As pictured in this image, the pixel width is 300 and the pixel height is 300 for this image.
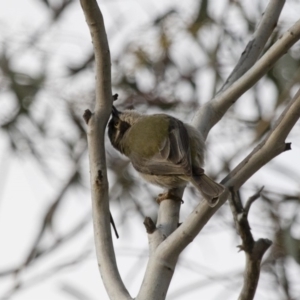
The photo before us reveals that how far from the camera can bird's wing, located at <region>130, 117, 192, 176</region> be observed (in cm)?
352

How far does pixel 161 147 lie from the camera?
3850mm

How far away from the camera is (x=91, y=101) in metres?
4.99

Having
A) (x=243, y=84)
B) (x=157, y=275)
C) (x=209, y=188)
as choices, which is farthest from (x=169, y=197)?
(x=157, y=275)

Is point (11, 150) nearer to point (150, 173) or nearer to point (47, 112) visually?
point (47, 112)

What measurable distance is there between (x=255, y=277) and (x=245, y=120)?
2603 millimetres

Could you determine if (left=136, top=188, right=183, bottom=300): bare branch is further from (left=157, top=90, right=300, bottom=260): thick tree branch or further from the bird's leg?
the bird's leg

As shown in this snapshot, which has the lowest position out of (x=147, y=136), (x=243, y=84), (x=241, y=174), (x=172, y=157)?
(x=241, y=174)

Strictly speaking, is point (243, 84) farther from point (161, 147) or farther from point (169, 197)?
point (161, 147)

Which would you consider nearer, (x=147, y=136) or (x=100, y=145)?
(x=100, y=145)

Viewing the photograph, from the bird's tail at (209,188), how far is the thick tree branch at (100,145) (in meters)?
0.36

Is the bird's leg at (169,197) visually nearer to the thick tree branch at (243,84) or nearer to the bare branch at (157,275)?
the thick tree branch at (243,84)

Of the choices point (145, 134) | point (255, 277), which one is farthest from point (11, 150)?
point (255, 277)

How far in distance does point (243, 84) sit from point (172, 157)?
0.84 meters

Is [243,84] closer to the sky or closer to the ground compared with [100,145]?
closer to the sky
